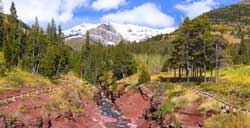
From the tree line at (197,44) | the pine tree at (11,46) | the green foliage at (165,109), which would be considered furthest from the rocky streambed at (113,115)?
the pine tree at (11,46)

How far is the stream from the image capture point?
219 ft

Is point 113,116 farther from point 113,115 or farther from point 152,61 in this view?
point 152,61

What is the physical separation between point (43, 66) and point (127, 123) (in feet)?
126

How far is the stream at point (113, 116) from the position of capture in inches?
2628

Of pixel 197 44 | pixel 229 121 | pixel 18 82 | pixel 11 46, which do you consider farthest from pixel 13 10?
pixel 229 121

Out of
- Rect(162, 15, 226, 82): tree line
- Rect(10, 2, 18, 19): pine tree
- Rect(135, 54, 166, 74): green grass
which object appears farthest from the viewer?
Rect(135, 54, 166, 74): green grass

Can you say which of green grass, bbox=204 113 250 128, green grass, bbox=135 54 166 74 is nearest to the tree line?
green grass, bbox=204 113 250 128

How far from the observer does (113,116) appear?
3093 inches

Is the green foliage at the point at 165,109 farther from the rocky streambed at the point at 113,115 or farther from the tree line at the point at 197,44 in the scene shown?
the tree line at the point at 197,44

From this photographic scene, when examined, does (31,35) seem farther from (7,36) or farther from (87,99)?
(87,99)

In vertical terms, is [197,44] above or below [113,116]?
above

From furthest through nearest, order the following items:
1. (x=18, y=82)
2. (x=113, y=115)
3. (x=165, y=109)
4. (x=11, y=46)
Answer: (x=11, y=46) → (x=113, y=115) → (x=18, y=82) → (x=165, y=109)

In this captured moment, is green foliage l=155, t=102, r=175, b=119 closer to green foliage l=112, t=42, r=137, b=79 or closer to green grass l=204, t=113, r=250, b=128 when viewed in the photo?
green grass l=204, t=113, r=250, b=128

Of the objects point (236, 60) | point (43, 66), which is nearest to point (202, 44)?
point (43, 66)
